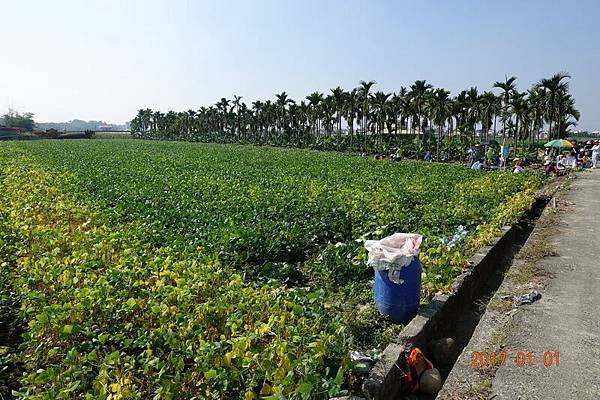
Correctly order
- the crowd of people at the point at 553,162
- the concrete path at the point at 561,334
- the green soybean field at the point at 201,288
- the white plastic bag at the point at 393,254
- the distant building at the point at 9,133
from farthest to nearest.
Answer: the distant building at the point at 9,133 < the crowd of people at the point at 553,162 < the white plastic bag at the point at 393,254 < the concrete path at the point at 561,334 < the green soybean field at the point at 201,288

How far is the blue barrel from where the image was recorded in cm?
459

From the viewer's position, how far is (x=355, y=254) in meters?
6.55

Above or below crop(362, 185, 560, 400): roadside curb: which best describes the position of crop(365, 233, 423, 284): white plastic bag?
above

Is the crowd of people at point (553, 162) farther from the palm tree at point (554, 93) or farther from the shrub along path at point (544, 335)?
the shrub along path at point (544, 335)

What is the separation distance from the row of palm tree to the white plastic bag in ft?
97.2

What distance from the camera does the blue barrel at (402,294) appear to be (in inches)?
181

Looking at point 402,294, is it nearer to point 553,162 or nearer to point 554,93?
point 553,162

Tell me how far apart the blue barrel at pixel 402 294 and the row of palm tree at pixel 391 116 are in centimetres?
2969

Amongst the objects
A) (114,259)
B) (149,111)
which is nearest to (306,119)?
(114,259)

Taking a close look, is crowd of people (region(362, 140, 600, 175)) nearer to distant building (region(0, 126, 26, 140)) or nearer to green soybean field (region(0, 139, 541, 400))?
green soybean field (region(0, 139, 541, 400))

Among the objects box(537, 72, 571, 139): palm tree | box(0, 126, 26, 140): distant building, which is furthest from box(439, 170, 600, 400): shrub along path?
box(0, 126, 26, 140): distant building

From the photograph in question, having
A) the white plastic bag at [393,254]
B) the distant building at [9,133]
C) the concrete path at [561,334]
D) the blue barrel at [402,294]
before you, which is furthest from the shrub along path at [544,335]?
the distant building at [9,133]

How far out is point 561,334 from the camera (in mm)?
4312

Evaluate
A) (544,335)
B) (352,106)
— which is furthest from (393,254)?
(352,106)
